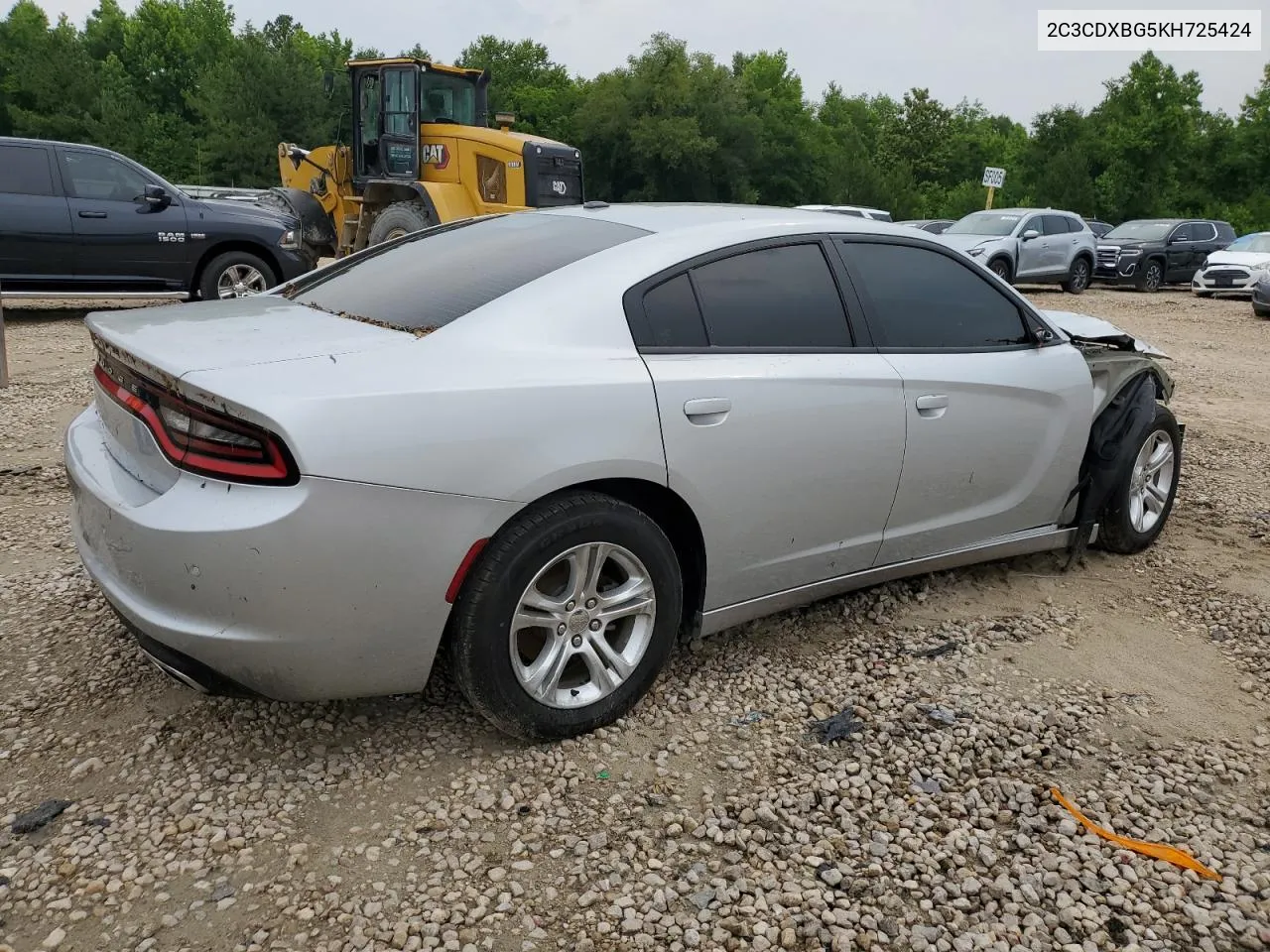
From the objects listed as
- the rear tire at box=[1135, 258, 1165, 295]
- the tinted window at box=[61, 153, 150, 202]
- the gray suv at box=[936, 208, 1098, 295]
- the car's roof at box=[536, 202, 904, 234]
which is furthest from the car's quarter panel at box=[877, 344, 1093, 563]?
the rear tire at box=[1135, 258, 1165, 295]

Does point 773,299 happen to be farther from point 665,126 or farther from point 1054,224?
point 665,126

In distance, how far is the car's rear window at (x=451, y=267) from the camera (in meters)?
3.05

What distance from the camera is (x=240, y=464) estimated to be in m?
2.43

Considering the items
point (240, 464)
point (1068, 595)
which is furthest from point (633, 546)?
point (1068, 595)

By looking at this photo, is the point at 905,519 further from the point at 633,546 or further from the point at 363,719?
the point at 363,719

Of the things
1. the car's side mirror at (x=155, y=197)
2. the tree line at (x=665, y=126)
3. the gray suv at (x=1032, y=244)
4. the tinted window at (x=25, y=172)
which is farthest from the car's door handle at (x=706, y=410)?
the tree line at (x=665, y=126)

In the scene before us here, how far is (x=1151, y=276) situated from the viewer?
22.1m

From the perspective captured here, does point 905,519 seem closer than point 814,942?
No

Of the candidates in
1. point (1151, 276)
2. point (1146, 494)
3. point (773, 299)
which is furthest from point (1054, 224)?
point (773, 299)

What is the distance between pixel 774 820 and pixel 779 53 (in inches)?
3221

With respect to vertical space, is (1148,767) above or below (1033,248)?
below

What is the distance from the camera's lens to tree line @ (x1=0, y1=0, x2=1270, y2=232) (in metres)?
40.9

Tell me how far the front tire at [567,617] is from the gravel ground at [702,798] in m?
0.15

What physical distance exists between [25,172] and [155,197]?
45.8 inches
